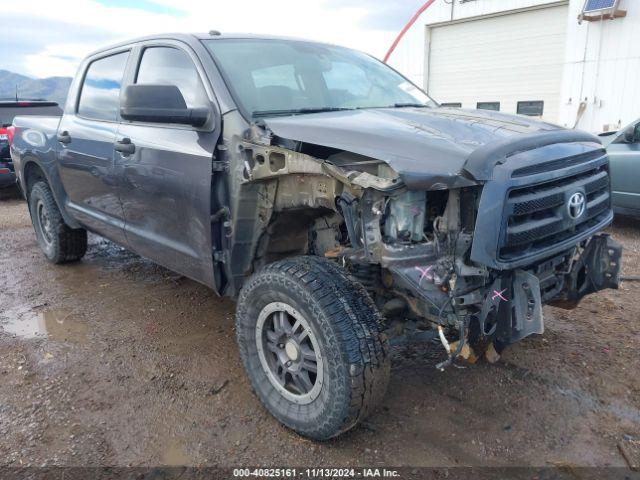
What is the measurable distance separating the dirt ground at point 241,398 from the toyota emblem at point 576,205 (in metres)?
1.06

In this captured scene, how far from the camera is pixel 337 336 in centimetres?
229

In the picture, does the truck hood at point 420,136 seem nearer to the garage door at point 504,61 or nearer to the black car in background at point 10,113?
the black car in background at point 10,113

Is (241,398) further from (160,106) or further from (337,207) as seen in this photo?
(160,106)

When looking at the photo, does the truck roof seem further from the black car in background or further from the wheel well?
the black car in background

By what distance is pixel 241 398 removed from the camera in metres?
2.95

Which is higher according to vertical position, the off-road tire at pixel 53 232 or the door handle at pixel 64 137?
the door handle at pixel 64 137

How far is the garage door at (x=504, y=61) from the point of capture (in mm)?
12512

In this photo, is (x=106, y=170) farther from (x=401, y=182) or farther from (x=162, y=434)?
(x=401, y=182)

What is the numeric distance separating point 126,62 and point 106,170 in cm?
79

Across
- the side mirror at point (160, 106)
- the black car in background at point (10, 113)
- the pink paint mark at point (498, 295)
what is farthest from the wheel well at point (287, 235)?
the black car in background at point (10, 113)

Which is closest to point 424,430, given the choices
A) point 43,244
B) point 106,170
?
point 106,170

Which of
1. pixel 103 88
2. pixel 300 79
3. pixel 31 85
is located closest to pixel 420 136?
pixel 300 79

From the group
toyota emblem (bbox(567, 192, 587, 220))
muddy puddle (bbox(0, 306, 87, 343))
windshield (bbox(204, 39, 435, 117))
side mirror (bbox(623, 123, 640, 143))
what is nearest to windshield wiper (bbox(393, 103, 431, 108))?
windshield (bbox(204, 39, 435, 117))

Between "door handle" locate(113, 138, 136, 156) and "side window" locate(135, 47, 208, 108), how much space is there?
0.44 metres
